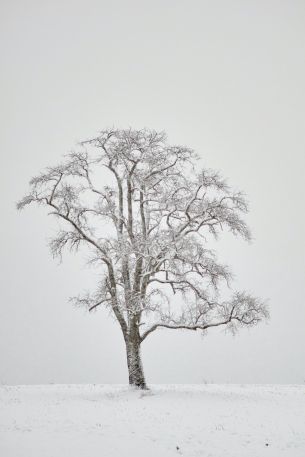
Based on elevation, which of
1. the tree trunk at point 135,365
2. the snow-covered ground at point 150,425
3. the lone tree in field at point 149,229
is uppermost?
the lone tree in field at point 149,229

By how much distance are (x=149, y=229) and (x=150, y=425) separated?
12446 millimetres

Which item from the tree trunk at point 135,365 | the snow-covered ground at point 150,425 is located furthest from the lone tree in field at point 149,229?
the snow-covered ground at point 150,425

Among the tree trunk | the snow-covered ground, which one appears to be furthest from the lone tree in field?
the snow-covered ground

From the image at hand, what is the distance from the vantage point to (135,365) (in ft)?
74.5

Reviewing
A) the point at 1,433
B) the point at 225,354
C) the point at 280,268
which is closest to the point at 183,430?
the point at 1,433

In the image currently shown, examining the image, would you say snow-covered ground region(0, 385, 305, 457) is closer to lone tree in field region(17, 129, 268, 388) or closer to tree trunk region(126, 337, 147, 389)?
tree trunk region(126, 337, 147, 389)

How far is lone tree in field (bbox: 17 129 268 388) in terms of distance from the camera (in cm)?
2203

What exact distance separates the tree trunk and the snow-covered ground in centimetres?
174

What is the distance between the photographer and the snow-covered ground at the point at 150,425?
458 inches

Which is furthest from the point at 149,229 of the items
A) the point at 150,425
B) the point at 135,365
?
the point at 150,425

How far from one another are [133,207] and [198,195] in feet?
13.7

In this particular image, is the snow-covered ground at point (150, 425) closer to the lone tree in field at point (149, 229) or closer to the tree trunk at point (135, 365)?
the tree trunk at point (135, 365)

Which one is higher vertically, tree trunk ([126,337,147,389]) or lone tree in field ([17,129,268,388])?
lone tree in field ([17,129,268,388])

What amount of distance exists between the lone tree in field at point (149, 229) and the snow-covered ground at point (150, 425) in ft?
12.3
